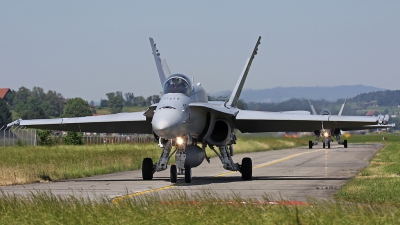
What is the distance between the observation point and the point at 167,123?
1617 centimetres

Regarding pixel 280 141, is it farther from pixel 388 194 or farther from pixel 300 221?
pixel 300 221

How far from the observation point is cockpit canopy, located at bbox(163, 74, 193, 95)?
58.2ft

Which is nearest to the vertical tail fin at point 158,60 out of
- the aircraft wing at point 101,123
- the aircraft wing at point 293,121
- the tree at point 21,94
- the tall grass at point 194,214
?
the aircraft wing at point 101,123

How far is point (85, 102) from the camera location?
369 feet

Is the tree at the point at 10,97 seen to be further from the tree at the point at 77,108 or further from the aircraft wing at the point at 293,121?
the aircraft wing at the point at 293,121

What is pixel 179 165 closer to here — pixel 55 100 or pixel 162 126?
pixel 162 126

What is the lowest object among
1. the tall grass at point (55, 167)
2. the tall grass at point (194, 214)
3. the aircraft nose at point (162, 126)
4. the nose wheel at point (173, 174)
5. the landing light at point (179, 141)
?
the tall grass at point (55, 167)

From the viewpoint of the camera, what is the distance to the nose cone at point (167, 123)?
1611cm

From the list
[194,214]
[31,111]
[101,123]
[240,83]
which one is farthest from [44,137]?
[31,111]

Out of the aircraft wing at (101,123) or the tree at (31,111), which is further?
the tree at (31,111)

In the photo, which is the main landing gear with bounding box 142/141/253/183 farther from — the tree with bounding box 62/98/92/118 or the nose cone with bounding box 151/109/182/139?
the tree with bounding box 62/98/92/118

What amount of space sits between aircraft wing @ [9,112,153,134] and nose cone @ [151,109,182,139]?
307 centimetres

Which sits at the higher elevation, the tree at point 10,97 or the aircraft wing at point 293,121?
the tree at point 10,97

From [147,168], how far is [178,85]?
3.15 metres
